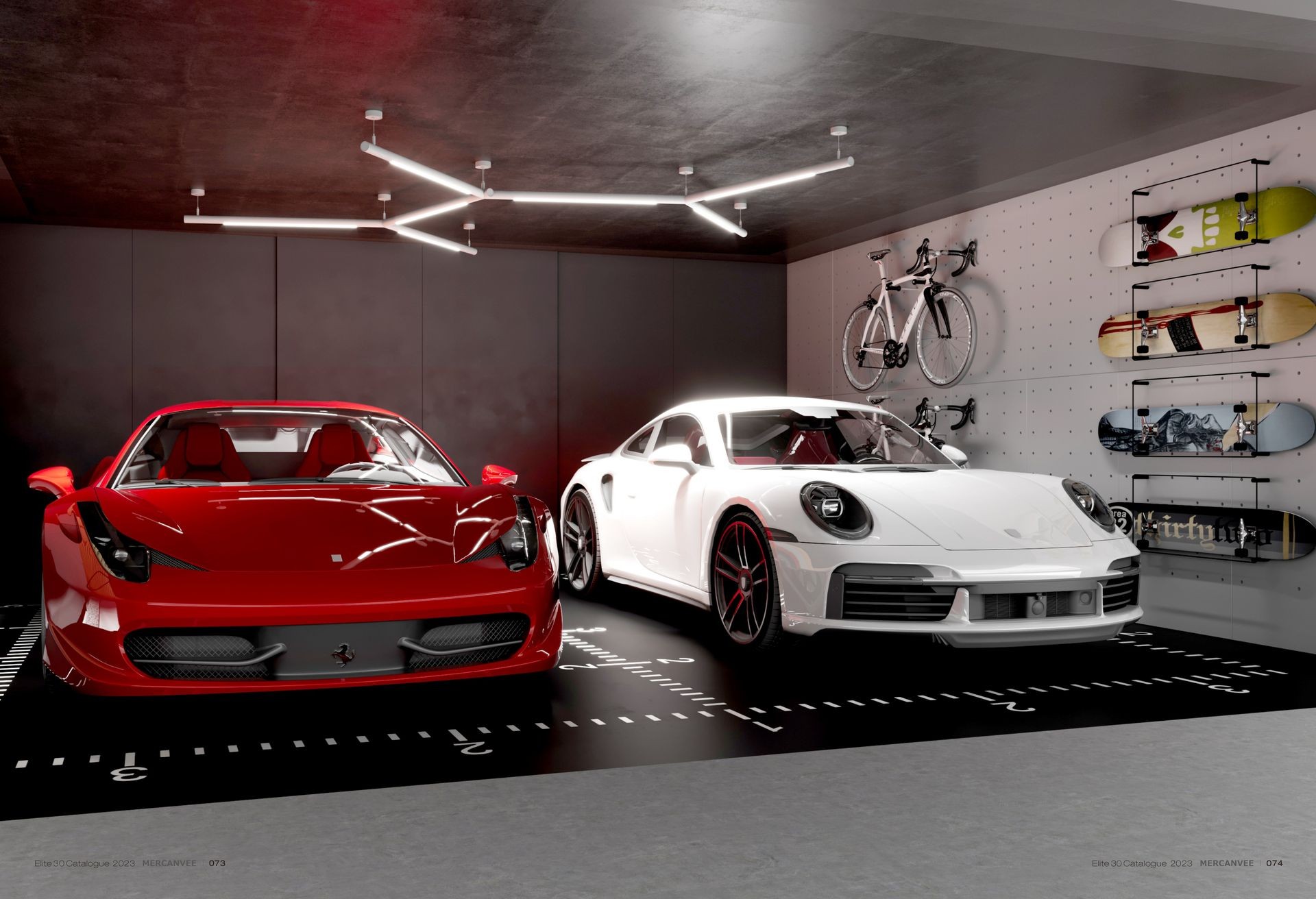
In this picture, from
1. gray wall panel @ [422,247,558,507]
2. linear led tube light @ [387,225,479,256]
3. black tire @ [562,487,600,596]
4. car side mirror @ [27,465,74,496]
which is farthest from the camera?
gray wall panel @ [422,247,558,507]

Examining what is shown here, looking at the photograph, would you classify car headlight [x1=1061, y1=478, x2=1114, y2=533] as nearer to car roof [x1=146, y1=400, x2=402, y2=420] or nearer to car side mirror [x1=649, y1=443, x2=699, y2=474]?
car side mirror [x1=649, y1=443, x2=699, y2=474]

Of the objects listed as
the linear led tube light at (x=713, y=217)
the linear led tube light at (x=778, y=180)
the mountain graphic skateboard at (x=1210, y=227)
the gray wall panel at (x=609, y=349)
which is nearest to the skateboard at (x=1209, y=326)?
the mountain graphic skateboard at (x=1210, y=227)

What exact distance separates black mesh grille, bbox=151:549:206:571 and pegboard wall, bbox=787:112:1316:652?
18.4ft

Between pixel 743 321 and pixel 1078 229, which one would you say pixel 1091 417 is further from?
pixel 743 321

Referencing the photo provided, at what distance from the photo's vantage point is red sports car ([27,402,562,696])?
10.4 feet

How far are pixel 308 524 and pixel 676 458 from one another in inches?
93.6

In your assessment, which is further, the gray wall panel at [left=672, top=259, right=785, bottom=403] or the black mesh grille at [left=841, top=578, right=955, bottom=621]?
the gray wall panel at [left=672, top=259, right=785, bottom=403]

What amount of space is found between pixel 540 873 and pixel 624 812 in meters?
0.47

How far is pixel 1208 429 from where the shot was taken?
257 inches

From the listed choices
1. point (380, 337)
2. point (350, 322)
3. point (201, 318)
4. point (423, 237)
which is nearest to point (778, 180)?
point (423, 237)

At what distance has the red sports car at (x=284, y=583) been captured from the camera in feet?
10.4

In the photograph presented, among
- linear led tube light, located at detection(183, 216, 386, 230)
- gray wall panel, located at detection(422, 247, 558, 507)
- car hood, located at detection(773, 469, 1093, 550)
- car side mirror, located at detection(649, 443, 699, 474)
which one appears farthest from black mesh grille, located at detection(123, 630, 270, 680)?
gray wall panel, located at detection(422, 247, 558, 507)

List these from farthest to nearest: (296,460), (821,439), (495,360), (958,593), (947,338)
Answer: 1. (495,360)
2. (947,338)
3. (821,439)
4. (296,460)
5. (958,593)

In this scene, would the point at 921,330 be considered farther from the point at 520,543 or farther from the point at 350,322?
the point at 520,543
